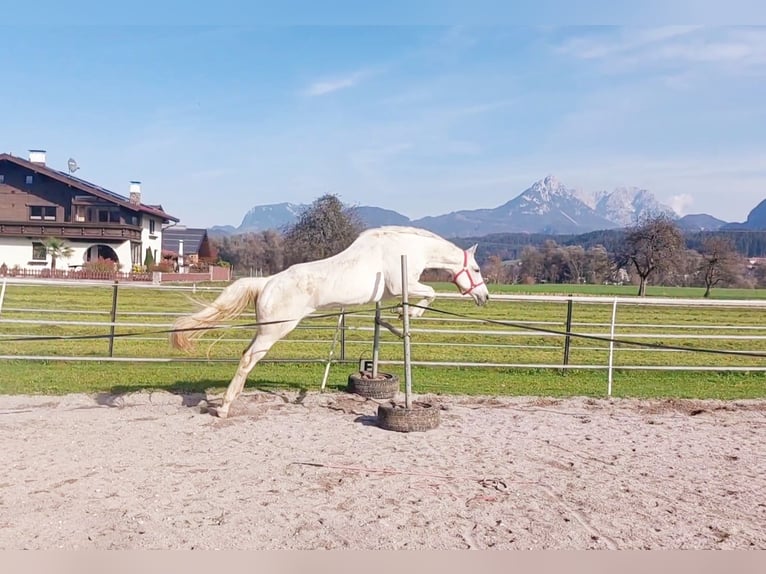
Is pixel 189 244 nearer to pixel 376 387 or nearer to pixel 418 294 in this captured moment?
pixel 376 387

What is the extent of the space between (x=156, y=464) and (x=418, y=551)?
219 centimetres

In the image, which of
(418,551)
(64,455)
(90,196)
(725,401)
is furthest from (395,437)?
(90,196)

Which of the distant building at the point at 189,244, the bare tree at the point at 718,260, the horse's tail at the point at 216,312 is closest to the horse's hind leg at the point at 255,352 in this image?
the horse's tail at the point at 216,312

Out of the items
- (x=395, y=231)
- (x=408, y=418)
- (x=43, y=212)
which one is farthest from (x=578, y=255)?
(x=408, y=418)

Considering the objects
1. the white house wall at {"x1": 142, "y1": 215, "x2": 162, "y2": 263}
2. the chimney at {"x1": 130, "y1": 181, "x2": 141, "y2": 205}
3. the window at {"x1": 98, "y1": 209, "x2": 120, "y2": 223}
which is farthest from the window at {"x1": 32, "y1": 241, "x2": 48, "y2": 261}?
the chimney at {"x1": 130, "y1": 181, "x2": 141, "y2": 205}

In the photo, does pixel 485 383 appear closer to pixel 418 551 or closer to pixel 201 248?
pixel 418 551

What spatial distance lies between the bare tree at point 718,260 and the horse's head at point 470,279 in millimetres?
43046

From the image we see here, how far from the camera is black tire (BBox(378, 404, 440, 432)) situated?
5.28 m

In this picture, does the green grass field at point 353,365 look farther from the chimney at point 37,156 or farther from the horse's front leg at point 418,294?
the chimney at point 37,156

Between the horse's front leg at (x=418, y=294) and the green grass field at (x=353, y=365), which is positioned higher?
the horse's front leg at (x=418, y=294)

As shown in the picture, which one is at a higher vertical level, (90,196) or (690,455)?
(90,196)

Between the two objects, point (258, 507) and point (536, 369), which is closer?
A: point (258, 507)

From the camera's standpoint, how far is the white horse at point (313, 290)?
5.64m

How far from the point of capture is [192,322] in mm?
5812
